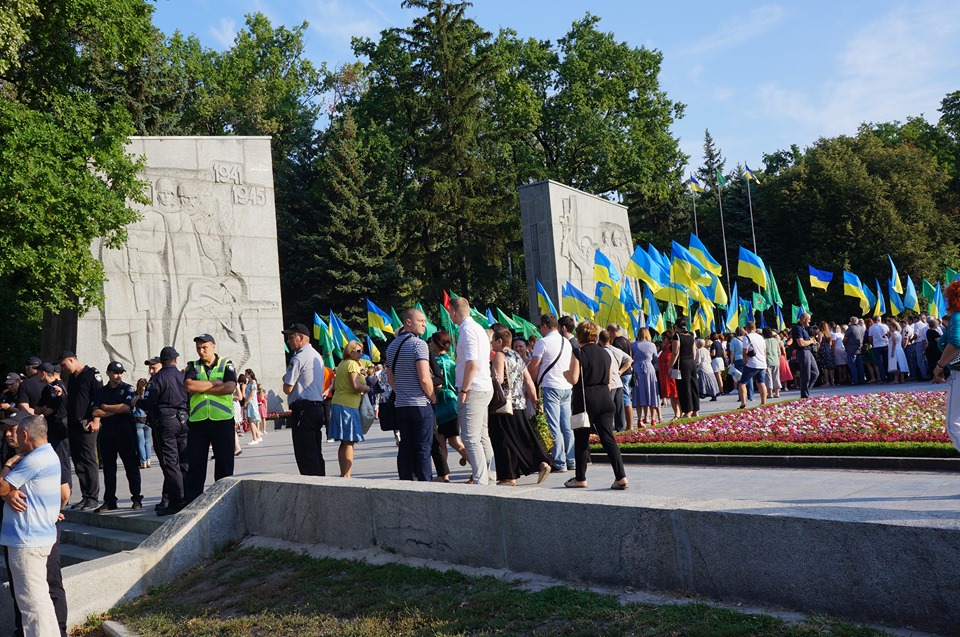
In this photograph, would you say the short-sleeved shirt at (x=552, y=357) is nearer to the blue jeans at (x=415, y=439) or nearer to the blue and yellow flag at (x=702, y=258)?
the blue jeans at (x=415, y=439)

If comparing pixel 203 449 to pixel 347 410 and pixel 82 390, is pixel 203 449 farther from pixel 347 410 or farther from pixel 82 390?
pixel 82 390

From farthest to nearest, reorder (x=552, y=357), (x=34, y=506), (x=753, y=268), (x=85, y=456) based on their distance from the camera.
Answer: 1. (x=753, y=268)
2. (x=85, y=456)
3. (x=552, y=357)
4. (x=34, y=506)

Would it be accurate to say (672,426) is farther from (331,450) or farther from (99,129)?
(99,129)

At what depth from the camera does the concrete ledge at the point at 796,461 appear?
9.17m

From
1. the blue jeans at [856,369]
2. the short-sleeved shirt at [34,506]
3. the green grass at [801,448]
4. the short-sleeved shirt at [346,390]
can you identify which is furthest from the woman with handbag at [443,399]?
the blue jeans at [856,369]

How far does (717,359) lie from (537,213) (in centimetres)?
1164

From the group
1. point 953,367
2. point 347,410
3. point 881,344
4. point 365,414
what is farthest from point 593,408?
point 881,344

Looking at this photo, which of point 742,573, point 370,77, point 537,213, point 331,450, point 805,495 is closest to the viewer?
point 742,573

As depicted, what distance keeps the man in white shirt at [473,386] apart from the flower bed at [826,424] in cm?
420

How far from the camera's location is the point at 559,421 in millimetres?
10188

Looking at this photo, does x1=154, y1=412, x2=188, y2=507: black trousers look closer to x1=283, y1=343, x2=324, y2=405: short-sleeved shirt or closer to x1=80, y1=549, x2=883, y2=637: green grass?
x1=283, y1=343, x2=324, y2=405: short-sleeved shirt

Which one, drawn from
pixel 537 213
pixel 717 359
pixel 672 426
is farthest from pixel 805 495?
pixel 537 213

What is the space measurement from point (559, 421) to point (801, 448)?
2817 millimetres

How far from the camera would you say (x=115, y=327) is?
24.0 m
